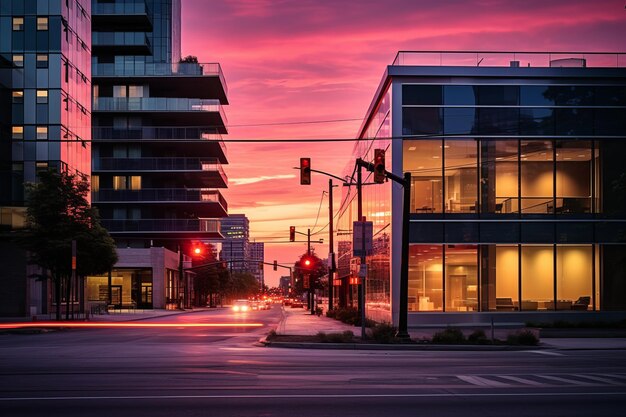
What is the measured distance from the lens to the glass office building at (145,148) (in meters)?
84.2

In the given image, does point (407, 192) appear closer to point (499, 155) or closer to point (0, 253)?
point (499, 155)

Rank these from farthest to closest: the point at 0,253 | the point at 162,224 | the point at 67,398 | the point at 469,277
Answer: the point at 162,224, the point at 0,253, the point at 469,277, the point at 67,398

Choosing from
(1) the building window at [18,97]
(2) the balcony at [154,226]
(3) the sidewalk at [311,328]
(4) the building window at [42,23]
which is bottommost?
(3) the sidewalk at [311,328]

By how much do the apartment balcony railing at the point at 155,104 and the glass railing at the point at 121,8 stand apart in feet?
32.0

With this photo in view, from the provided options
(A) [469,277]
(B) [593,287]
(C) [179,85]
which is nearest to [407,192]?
(A) [469,277]

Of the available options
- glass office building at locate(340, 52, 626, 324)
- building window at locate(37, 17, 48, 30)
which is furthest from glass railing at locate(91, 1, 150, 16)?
glass office building at locate(340, 52, 626, 324)

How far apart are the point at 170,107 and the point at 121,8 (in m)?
12.9

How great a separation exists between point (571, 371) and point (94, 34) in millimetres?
81132

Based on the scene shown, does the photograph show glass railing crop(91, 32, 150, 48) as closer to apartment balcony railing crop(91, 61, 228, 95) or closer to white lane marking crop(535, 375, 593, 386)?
apartment balcony railing crop(91, 61, 228, 95)

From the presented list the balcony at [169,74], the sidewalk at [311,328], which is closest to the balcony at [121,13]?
the balcony at [169,74]

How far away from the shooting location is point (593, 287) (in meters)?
37.9

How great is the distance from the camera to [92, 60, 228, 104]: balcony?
85.5 meters

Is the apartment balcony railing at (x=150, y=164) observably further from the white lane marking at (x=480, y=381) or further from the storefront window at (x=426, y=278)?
the white lane marking at (x=480, y=381)

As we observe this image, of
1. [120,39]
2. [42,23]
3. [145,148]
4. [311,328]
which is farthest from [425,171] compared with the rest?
[120,39]
